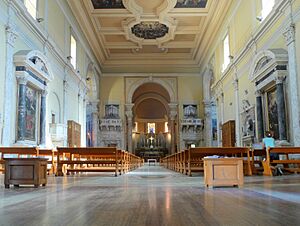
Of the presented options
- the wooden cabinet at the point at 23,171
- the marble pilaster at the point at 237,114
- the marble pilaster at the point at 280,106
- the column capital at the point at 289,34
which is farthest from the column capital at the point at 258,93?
the wooden cabinet at the point at 23,171

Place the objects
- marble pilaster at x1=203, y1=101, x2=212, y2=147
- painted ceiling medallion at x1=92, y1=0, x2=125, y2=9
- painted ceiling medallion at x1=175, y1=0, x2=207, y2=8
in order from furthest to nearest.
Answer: marble pilaster at x1=203, y1=101, x2=212, y2=147, painted ceiling medallion at x1=175, y1=0, x2=207, y2=8, painted ceiling medallion at x1=92, y1=0, x2=125, y2=9

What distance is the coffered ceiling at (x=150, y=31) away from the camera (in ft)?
63.2

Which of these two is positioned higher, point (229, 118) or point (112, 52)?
point (112, 52)

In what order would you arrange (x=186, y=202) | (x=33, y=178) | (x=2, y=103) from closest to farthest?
(x=186, y=202), (x=33, y=178), (x=2, y=103)

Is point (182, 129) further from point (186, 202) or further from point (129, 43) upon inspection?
point (186, 202)

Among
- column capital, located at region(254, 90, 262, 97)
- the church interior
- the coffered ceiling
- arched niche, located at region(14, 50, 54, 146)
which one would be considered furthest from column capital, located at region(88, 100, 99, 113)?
column capital, located at region(254, 90, 262, 97)

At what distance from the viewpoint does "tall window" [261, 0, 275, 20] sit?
41.6ft

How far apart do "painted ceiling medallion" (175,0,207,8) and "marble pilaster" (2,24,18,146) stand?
35.9ft

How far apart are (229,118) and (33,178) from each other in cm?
1459

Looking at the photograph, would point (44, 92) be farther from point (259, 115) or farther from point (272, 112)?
point (272, 112)

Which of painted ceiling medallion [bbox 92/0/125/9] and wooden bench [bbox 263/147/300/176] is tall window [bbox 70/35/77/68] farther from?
wooden bench [bbox 263/147/300/176]

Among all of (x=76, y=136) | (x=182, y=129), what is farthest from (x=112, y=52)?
(x=76, y=136)

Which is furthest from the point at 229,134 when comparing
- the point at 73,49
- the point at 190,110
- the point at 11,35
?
the point at 11,35

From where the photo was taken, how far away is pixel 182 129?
87.7ft
